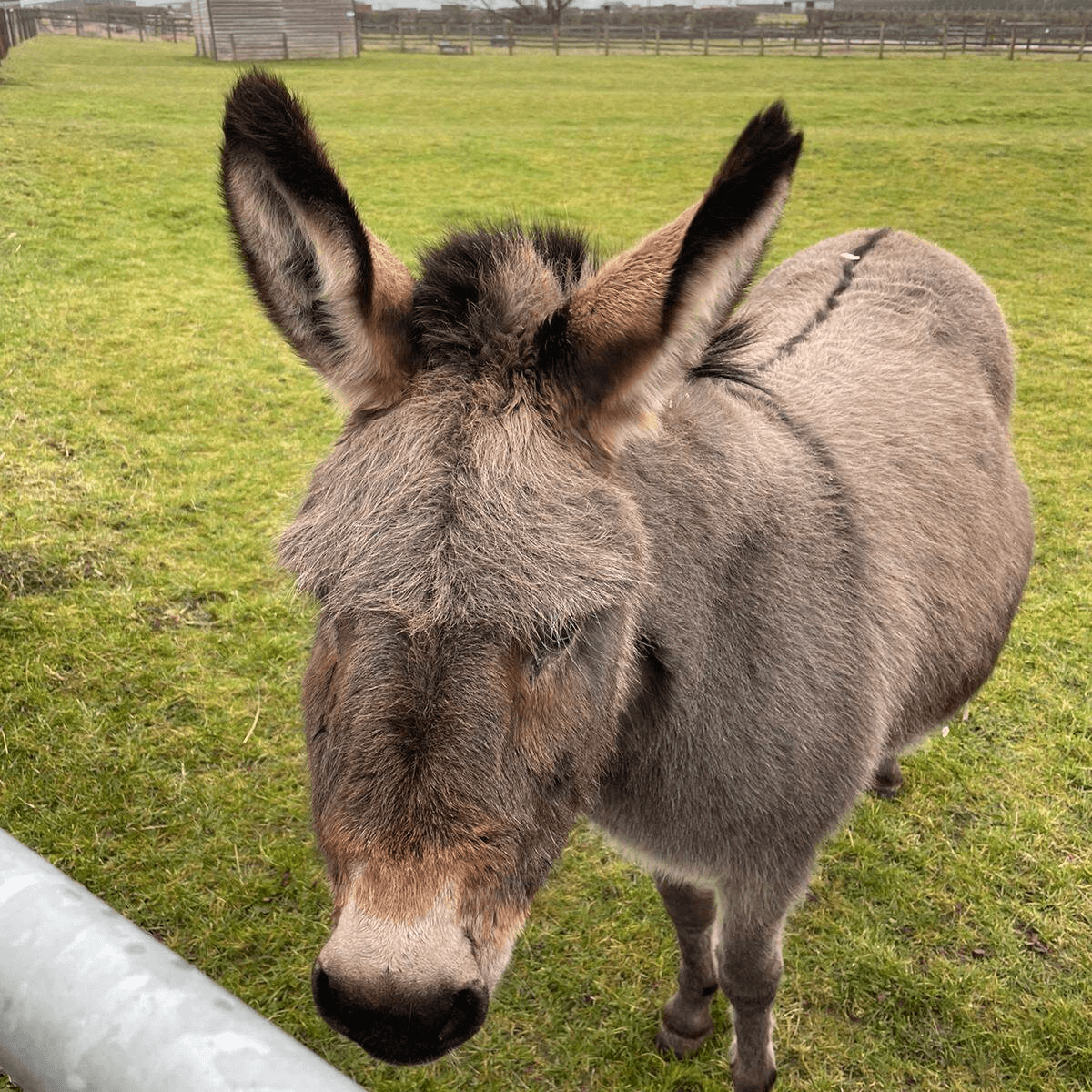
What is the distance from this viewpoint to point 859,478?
2.99m

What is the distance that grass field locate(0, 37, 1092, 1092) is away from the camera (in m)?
3.62

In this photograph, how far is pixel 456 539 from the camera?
1.74 m

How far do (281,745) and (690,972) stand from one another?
254cm

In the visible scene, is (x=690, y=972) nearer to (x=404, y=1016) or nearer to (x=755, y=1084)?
(x=755, y=1084)

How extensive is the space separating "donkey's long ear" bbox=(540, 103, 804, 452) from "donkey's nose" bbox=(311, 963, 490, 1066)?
1167 mm

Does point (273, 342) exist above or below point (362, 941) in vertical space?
below

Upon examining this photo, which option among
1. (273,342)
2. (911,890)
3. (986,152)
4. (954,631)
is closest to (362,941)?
(954,631)

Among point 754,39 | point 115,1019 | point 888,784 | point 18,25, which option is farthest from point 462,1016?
point 18,25

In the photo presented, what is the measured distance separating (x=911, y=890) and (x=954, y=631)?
1.65m

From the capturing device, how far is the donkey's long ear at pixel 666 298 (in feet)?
5.70

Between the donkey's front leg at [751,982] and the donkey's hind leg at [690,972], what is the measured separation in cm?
19

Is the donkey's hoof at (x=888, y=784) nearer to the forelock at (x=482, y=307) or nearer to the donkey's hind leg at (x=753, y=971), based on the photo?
the donkey's hind leg at (x=753, y=971)

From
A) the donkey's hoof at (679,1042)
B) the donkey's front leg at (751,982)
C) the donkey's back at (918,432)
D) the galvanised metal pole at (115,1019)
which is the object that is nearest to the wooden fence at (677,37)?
the donkey's back at (918,432)

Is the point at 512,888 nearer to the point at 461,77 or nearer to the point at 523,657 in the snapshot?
the point at 523,657
